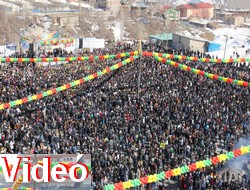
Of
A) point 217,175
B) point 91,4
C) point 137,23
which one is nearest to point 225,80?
point 217,175

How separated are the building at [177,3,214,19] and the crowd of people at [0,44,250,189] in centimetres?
5205

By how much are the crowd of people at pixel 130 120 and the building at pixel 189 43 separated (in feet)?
34.8

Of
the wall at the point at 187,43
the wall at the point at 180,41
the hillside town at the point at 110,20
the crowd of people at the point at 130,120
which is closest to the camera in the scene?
the crowd of people at the point at 130,120

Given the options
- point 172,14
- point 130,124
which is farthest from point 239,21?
point 130,124

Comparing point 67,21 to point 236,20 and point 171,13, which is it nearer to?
point 171,13

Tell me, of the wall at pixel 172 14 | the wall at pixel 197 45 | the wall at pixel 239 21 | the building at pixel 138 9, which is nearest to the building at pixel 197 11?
the wall at pixel 172 14

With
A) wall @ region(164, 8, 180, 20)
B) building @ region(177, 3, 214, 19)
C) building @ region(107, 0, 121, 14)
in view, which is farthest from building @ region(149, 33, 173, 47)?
building @ region(177, 3, 214, 19)

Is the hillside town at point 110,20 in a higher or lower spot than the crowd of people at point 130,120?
higher

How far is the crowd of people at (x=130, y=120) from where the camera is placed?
13.1 meters

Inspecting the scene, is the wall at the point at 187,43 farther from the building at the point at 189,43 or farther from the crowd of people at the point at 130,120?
the crowd of people at the point at 130,120

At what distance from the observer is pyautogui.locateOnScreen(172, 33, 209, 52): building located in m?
32.2

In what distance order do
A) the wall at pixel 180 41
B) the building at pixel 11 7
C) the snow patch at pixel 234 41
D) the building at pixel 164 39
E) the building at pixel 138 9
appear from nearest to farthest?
the wall at pixel 180 41 < the building at pixel 164 39 < the snow patch at pixel 234 41 < the building at pixel 11 7 < the building at pixel 138 9

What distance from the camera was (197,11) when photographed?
73.3 metres

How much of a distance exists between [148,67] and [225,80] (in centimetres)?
554
